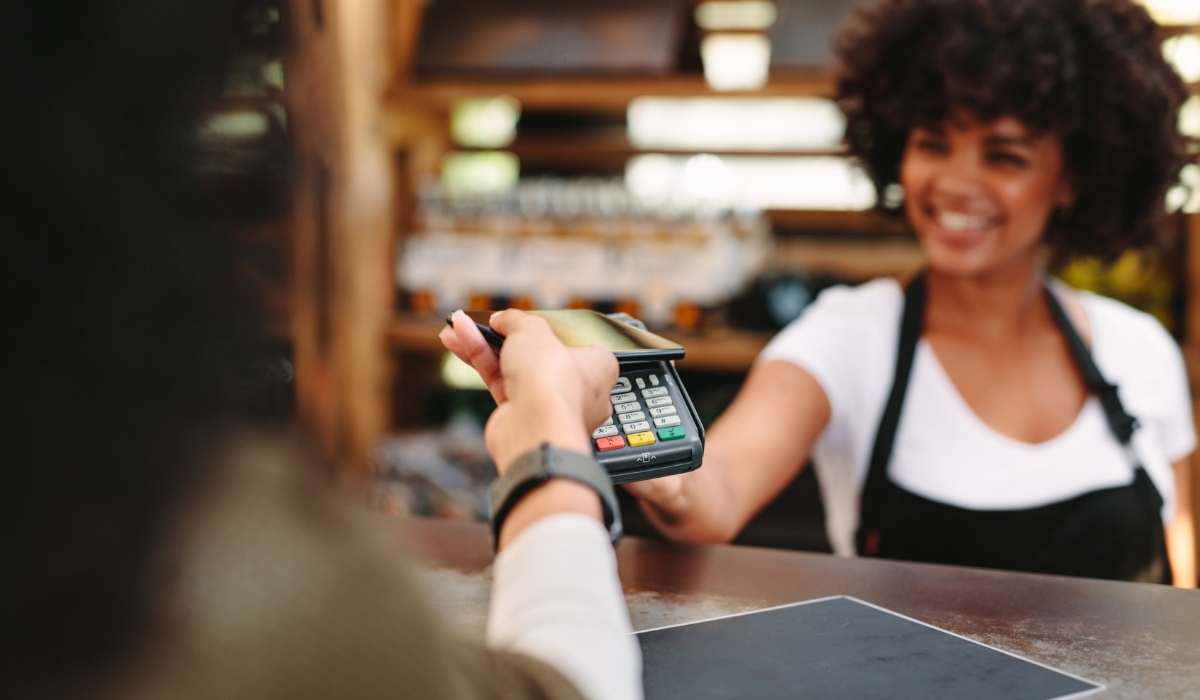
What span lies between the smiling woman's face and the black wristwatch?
1091 mm

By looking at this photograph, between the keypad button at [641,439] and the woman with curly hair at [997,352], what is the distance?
502 mm

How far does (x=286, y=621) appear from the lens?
0.36m

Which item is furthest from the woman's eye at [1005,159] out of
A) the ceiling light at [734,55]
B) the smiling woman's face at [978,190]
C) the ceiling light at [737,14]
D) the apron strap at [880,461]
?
the ceiling light at [737,14]

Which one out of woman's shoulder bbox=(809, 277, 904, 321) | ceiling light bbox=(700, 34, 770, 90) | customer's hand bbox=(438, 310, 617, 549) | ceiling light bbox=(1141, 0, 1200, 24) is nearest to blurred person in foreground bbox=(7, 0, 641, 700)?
customer's hand bbox=(438, 310, 617, 549)

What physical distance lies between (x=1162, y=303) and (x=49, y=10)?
103 inches

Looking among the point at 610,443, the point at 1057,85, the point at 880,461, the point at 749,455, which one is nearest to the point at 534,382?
the point at 610,443

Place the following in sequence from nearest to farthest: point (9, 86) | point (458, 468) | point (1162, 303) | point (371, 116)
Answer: point (9, 86), point (1162, 303), point (458, 468), point (371, 116)

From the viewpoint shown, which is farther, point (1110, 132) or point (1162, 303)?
point (1162, 303)

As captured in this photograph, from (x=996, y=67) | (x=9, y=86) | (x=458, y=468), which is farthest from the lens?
(x=458, y=468)

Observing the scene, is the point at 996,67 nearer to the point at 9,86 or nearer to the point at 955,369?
the point at 955,369

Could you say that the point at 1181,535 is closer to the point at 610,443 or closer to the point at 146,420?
the point at 610,443

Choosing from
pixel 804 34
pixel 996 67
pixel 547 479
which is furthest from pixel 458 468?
pixel 547 479

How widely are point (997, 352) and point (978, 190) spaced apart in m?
0.25

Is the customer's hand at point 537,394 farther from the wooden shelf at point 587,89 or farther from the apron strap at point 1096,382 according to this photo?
the wooden shelf at point 587,89
